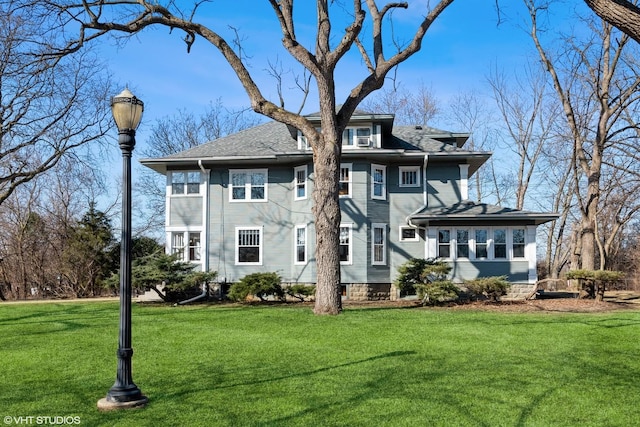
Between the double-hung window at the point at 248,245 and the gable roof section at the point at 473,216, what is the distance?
6.01 m

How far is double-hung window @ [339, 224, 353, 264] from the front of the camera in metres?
21.2

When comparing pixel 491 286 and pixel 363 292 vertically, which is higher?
pixel 491 286

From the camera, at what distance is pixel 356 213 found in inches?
837

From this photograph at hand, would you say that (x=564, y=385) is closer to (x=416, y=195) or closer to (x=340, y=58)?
(x=340, y=58)

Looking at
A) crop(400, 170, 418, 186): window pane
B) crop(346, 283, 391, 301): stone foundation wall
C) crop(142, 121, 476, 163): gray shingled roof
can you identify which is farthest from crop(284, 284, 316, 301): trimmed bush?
crop(400, 170, 418, 186): window pane

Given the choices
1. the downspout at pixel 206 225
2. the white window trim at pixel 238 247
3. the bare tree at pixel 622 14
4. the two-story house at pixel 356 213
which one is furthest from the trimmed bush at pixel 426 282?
the bare tree at pixel 622 14

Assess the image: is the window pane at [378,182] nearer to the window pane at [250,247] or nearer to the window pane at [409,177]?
the window pane at [409,177]

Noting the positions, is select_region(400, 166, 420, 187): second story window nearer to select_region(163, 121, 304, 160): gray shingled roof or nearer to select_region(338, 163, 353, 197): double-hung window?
select_region(338, 163, 353, 197): double-hung window

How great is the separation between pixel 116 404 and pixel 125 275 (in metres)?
1.35

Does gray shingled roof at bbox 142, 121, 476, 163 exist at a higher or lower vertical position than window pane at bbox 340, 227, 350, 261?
higher

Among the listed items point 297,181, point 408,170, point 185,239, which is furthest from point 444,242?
point 185,239

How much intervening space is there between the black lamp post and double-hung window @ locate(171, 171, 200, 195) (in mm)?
16596

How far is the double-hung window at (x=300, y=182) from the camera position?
2180 cm

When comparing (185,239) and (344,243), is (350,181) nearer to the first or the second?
(344,243)
